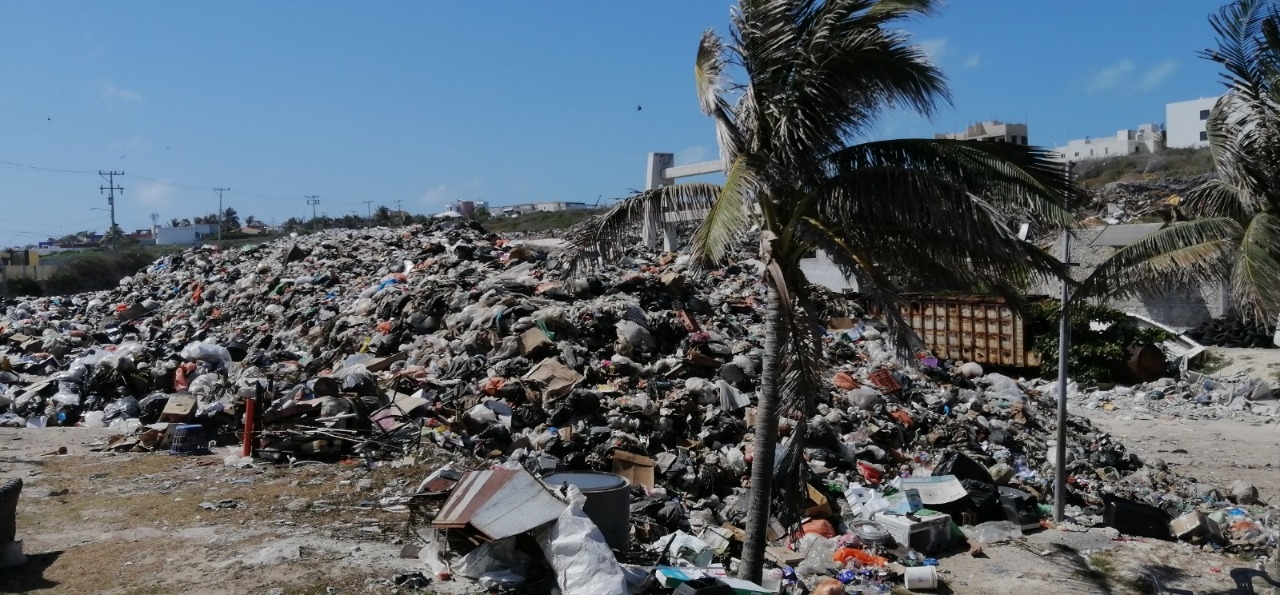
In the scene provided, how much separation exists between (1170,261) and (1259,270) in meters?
0.59

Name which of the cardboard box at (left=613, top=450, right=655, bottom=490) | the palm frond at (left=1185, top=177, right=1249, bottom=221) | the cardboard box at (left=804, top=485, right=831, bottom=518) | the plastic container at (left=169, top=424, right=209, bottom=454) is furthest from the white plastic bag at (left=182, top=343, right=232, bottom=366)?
the palm frond at (left=1185, top=177, right=1249, bottom=221)

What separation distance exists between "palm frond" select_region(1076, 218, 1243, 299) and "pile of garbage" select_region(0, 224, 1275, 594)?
231cm

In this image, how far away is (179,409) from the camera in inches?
396

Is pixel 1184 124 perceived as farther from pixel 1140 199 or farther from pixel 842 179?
pixel 842 179

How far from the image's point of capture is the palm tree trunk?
5383 millimetres

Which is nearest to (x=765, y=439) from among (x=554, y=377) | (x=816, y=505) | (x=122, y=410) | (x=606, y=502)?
(x=606, y=502)

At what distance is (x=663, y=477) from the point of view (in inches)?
324

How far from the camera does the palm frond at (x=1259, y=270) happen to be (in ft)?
18.3

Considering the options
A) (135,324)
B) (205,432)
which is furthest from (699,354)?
(135,324)

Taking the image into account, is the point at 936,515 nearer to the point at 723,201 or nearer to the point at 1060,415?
the point at 1060,415

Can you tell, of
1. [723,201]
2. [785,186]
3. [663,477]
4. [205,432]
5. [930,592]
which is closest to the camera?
[723,201]

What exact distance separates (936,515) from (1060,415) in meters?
1.43

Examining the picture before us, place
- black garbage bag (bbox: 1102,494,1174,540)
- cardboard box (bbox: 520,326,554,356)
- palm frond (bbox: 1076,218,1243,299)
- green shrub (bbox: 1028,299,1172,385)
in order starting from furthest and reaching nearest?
green shrub (bbox: 1028,299,1172,385) < cardboard box (bbox: 520,326,554,356) < black garbage bag (bbox: 1102,494,1174,540) < palm frond (bbox: 1076,218,1243,299)

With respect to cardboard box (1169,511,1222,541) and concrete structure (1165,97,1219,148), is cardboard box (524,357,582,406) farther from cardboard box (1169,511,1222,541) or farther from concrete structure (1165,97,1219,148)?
concrete structure (1165,97,1219,148)
